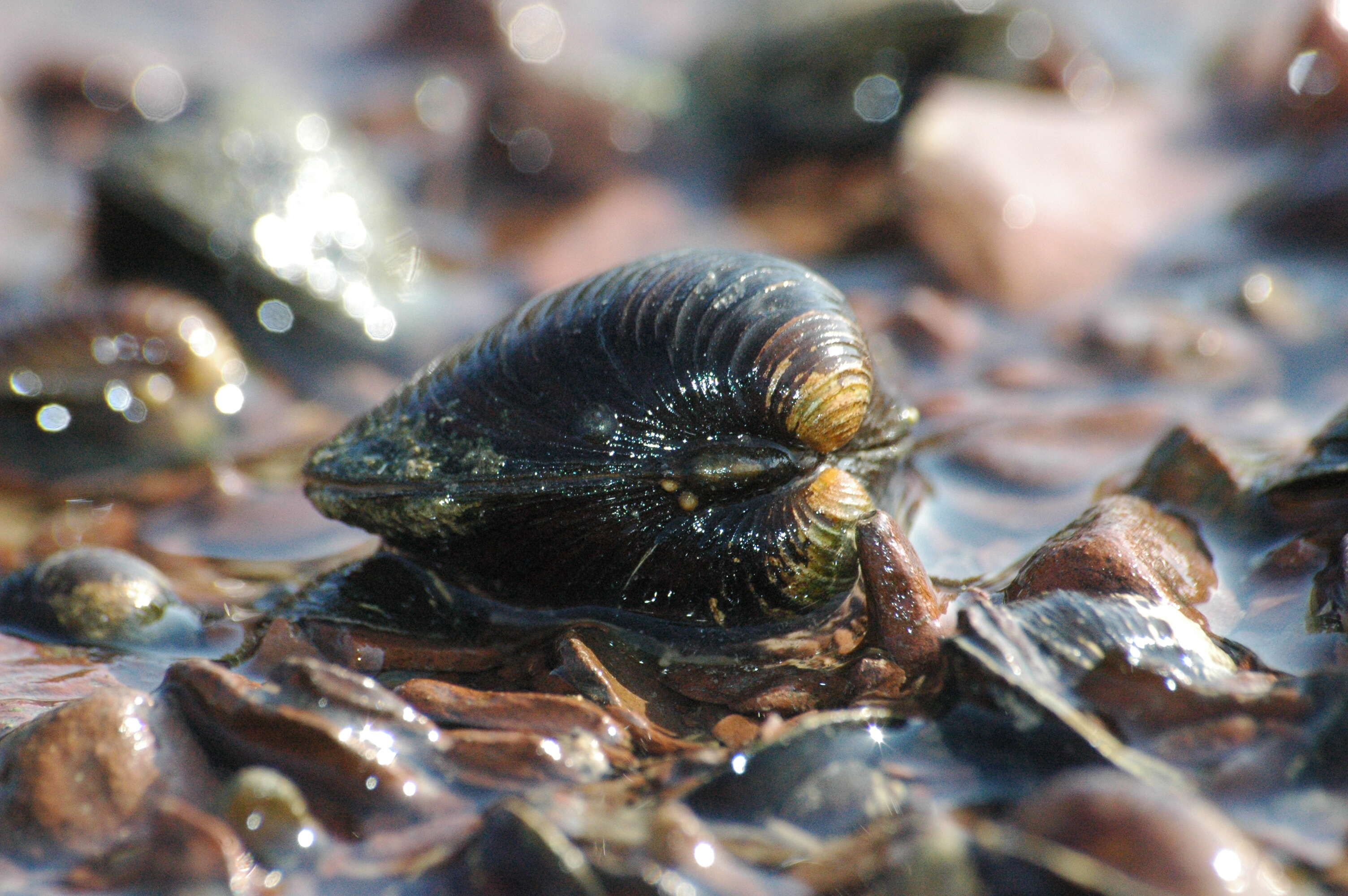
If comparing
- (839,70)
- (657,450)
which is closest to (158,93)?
(839,70)

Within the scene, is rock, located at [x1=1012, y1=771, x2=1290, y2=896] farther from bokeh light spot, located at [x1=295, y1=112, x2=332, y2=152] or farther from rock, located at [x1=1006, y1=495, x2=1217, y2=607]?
bokeh light spot, located at [x1=295, y1=112, x2=332, y2=152]

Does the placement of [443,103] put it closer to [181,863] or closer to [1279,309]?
[1279,309]

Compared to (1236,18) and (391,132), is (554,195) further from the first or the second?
(1236,18)

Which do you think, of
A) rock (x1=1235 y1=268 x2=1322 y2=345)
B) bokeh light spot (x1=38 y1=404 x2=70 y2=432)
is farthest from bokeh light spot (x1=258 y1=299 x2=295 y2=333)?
rock (x1=1235 y1=268 x2=1322 y2=345)

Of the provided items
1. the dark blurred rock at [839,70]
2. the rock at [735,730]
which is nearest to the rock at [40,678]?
the rock at [735,730]

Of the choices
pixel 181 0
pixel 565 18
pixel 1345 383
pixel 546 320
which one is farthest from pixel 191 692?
pixel 181 0
